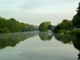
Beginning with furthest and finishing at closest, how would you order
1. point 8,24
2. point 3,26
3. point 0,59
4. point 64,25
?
point 8,24
point 3,26
point 64,25
point 0,59

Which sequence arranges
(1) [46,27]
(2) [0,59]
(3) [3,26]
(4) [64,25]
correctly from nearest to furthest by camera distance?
(2) [0,59]
(4) [64,25]
(3) [3,26]
(1) [46,27]

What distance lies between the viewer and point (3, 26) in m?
102

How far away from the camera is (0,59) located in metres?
12.7

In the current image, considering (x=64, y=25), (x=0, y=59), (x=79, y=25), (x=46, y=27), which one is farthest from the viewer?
(x=46, y=27)

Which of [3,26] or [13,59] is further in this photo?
[3,26]

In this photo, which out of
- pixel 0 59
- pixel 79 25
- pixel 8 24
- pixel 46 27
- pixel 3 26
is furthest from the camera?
pixel 46 27

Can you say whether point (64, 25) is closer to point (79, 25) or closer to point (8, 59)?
point (79, 25)

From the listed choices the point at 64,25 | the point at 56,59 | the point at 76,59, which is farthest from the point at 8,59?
the point at 64,25

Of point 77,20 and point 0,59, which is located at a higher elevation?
point 77,20

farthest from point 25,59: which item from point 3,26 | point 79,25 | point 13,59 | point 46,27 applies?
point 46,27

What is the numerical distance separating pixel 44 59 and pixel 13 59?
2162 millimetres

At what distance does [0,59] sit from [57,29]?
8591 cm

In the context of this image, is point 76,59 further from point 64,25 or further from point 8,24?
point 8,24

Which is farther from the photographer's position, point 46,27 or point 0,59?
point 46,27
